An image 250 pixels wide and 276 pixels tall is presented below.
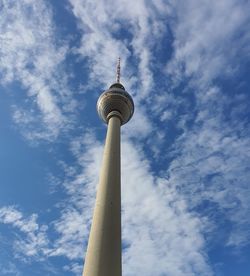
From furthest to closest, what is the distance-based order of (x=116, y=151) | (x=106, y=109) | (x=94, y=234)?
(x=106, y=109) → (x=116, y=151) → (x=94, y=234)

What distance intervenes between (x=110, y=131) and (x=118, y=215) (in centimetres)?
1723

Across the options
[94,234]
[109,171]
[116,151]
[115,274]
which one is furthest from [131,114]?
[115,274]

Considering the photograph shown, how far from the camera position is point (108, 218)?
3975cm

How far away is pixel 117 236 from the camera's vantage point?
3844 centimetres

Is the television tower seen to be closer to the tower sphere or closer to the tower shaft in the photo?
the tower shaft

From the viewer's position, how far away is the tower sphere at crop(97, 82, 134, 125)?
Result: 6300 cm

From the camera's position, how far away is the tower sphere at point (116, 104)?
6300 cm

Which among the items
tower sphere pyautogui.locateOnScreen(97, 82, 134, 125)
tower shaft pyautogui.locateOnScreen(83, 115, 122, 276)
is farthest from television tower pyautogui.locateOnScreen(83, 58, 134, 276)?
tower sphere pyautogui.locateOnScreen(97, 82, 134, 125)

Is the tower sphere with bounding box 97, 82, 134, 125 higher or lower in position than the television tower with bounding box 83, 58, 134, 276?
higher

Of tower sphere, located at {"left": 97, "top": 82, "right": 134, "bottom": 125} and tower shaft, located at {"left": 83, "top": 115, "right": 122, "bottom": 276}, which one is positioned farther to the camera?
tower sphere, located at {"left": 97, "top": 82, "right": 134, "bottom": 125}

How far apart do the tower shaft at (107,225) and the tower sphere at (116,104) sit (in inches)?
511

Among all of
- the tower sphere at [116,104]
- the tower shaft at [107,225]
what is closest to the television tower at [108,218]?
the tower shaft at [107,225]

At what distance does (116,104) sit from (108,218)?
91.0ft

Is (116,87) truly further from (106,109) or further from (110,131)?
(110,131)
